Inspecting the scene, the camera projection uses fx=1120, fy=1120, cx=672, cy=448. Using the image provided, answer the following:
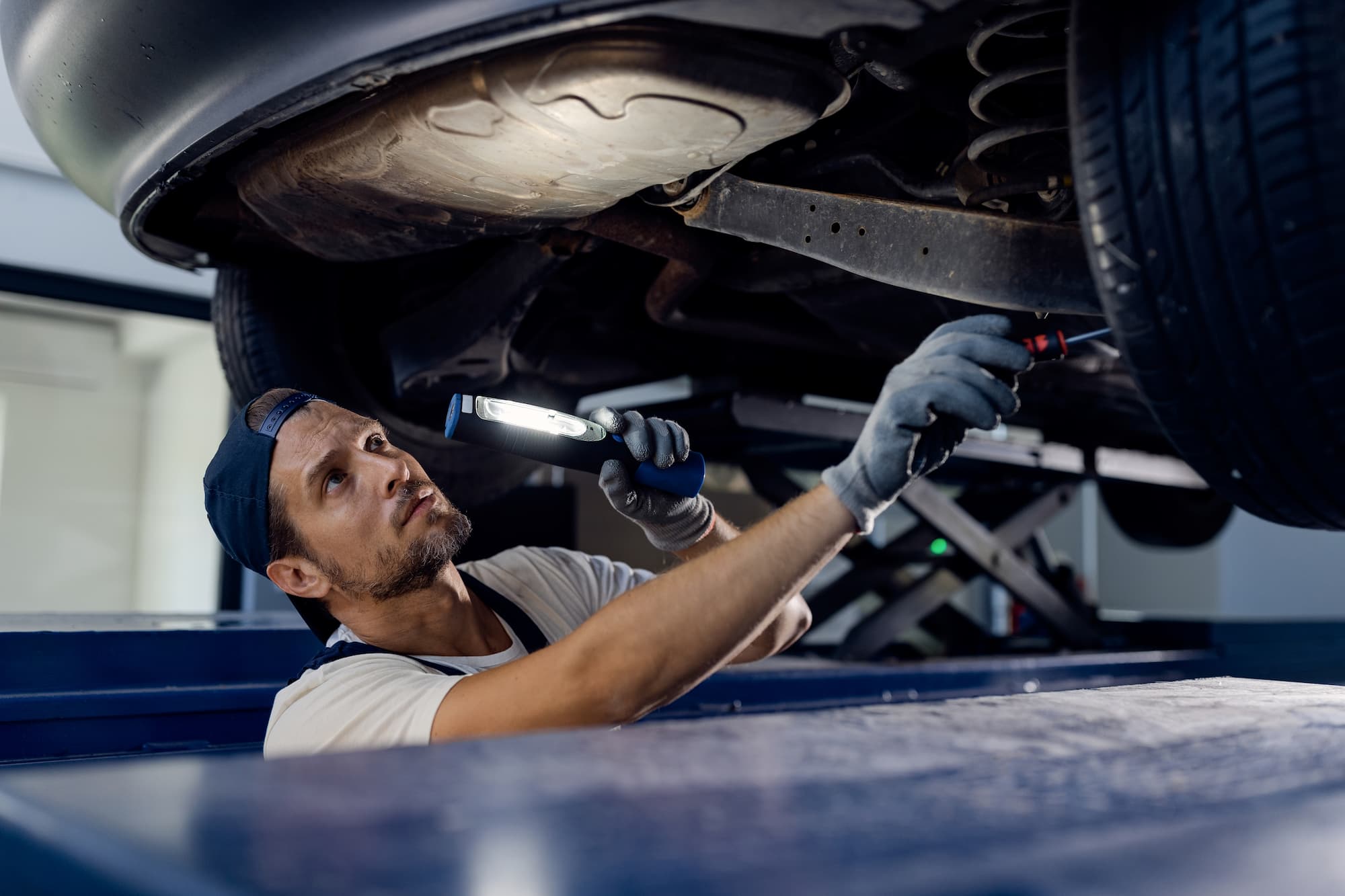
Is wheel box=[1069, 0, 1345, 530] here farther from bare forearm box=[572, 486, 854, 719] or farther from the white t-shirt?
the white t-shirt

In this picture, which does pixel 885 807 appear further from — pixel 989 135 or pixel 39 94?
pixel 39 94

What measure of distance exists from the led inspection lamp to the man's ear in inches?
9.7

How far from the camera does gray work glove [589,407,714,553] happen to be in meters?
1.16

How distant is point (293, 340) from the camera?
5.01ft

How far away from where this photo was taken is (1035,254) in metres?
0.96

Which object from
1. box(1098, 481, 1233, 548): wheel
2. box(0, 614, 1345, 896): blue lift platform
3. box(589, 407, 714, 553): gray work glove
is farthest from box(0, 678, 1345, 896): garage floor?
box(1098, 481, 1233, 548): wheel

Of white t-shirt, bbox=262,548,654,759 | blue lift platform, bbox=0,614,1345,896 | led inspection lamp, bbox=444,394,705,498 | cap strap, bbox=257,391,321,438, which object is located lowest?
white t-shirt, bbox=262,548,654,759

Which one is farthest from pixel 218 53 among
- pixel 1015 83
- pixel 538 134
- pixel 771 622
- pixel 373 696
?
pixel 771 622

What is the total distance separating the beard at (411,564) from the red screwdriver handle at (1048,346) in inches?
24.3

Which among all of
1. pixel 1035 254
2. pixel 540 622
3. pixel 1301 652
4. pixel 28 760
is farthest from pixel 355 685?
pixel 1301 652

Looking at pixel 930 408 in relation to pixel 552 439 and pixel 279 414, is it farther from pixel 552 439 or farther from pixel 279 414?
pixel 279 414

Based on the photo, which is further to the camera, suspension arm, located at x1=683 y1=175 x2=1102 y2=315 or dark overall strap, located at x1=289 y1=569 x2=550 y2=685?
dark overall strap, located at x1=289 y1=569 x2=550 y2=685

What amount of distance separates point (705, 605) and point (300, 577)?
538 millimetres

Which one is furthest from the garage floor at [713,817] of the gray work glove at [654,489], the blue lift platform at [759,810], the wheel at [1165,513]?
the wheel at [1165,513]
